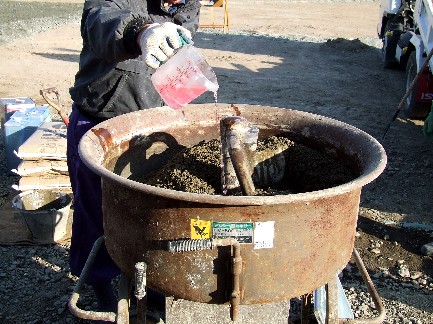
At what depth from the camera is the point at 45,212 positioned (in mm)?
3834

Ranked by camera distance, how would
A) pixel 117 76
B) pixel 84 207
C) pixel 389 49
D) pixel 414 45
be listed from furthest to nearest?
pixel 389 49, pixel 414 45, pixel 84 207, pixel 117 76

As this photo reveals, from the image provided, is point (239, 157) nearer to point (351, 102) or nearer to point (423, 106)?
point (423, 106)

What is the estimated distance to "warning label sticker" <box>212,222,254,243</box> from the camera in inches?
63.6

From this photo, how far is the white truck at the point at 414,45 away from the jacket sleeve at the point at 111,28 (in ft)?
15.6

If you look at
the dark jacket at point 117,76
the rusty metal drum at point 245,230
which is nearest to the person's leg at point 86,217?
the dark jacket at point 117,76

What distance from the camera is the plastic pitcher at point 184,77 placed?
1.95 meters

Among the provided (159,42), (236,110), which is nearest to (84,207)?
(236,110)

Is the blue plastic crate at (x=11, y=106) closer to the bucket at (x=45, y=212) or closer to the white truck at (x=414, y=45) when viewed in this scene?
the bucket at (x=45, y=212)

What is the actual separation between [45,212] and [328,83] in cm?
635

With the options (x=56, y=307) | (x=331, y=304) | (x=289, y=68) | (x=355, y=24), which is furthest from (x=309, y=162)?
(x=355, y=24)

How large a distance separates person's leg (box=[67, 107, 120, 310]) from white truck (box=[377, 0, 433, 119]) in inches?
180

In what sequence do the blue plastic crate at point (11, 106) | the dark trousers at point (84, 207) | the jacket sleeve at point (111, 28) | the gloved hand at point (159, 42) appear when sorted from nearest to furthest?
the gloved hand at point (159, 42) < the jacket sleeve at point (111, 28) < the dark trousers at point (84, 207) < the blue plastic crate at point (11, 106)

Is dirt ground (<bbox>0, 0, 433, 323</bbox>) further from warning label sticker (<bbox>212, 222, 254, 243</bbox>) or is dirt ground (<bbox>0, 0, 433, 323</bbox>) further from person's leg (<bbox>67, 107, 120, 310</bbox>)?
warning label sticker (<bbox>212, 222, 254, 243</bbox>)

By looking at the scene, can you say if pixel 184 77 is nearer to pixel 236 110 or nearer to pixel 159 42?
pixel 159 42
